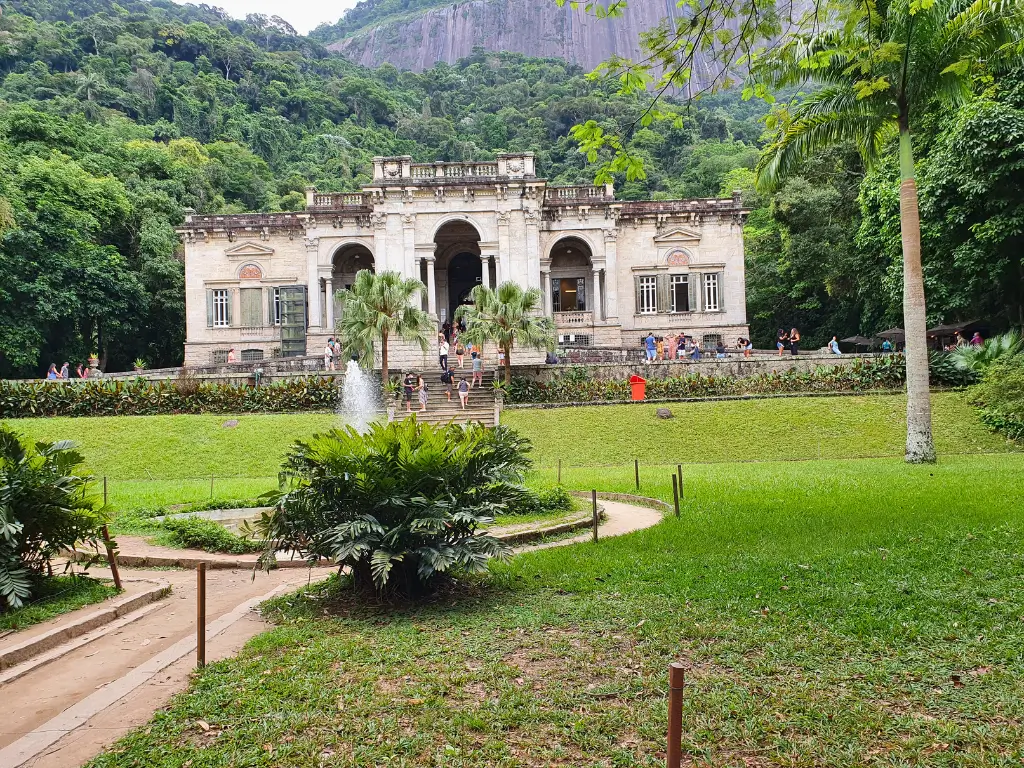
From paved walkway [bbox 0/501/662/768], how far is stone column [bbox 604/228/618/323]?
2878 centimetres

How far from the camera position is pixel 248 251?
114 feet

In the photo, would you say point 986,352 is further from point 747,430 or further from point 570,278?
point 570,278

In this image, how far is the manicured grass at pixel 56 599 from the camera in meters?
5.38

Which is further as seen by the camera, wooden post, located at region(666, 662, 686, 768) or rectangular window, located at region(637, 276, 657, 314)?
rectangular window, located at region(637, 276, 657, 314)

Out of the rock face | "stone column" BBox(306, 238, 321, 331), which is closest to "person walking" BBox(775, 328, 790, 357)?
"stone column" BBox(306, 238, 321, 331)

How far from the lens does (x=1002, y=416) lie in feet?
55.6

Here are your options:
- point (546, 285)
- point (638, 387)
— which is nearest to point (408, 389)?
point (638, 387)

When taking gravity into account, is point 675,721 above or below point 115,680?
above

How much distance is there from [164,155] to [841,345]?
42529mm

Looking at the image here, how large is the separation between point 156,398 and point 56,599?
18.4 metres

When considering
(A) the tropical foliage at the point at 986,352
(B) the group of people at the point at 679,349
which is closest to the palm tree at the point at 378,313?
(B) the group of people at the point at 679,349

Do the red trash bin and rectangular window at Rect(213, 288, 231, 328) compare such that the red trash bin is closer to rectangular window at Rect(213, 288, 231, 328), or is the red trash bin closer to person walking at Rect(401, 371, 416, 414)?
person walking at Rect(401, 371, 416, 414)

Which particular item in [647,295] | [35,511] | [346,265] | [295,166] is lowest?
[35,511]

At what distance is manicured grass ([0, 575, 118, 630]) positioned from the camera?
538cm
